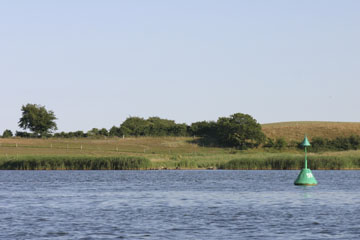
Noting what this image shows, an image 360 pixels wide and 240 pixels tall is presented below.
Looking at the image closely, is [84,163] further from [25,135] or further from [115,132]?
[115,132]

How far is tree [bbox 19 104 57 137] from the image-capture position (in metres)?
156

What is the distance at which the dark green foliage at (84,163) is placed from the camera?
89812 mm

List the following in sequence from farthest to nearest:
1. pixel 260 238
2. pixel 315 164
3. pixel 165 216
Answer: pixel 315 164
pixel 165 216
pixel 260 238

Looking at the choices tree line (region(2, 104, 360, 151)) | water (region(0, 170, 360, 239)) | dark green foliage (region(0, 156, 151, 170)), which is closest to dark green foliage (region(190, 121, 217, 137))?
tree line (region(2, 104, 360, 151))

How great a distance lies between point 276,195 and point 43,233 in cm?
2330

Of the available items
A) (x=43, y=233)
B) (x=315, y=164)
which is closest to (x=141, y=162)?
(x=315, y=164)

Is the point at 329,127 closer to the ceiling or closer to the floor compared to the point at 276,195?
closer to the ceiling

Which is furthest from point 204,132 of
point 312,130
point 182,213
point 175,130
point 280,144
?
point 182,213

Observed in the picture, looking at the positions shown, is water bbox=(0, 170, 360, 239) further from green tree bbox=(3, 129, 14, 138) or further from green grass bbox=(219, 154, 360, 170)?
green tree bbox=(3, 129, 14, 138)

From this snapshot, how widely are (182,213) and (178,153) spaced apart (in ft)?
316

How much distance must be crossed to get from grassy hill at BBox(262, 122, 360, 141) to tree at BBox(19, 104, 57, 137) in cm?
5518

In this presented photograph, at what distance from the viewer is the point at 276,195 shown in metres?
47.7

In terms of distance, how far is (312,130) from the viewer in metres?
175

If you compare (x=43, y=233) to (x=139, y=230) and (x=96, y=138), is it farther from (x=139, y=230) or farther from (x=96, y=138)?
(x=96, y=138)
